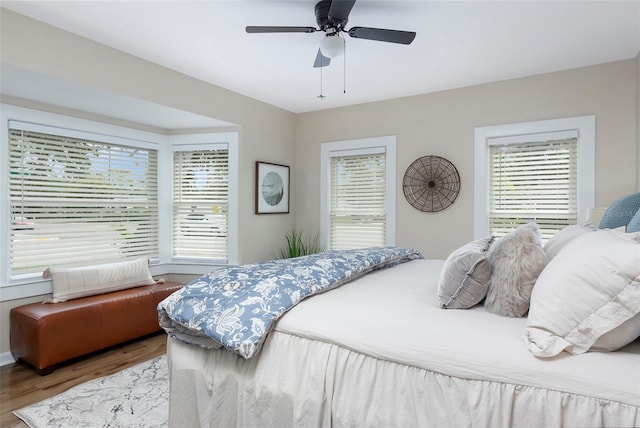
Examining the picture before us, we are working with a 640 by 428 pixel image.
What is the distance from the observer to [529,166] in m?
3.63

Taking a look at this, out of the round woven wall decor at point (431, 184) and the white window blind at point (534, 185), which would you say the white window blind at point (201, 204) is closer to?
the round woven wall decor at point (431, 184)

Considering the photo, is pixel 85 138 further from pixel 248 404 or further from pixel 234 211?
pixel 248 404

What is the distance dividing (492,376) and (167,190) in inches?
165

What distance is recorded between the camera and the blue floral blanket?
4.61 feet

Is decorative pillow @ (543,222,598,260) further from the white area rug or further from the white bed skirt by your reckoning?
the white area rug

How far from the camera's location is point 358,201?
4605mm

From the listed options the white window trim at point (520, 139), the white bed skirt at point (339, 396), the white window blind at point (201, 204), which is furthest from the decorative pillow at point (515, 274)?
the white window blind at point (201, 204)

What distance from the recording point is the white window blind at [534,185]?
136 inches

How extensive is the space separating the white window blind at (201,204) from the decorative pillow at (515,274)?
340cm

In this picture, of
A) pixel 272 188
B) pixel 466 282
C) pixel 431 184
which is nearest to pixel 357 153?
pixel 431 184

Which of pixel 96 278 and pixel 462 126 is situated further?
pixel 462 126

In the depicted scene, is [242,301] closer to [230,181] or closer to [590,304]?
[590,304]

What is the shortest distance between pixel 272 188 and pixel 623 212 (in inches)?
138

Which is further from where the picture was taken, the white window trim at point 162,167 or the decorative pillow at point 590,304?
the white window trim at point 162,167
